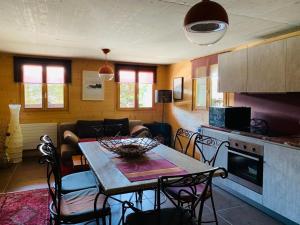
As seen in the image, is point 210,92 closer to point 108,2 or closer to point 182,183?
point 108,2

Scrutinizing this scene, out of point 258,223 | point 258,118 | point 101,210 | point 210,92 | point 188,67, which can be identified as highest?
point 188,67

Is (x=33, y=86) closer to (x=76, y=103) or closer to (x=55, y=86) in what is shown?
(x=55, y=86)

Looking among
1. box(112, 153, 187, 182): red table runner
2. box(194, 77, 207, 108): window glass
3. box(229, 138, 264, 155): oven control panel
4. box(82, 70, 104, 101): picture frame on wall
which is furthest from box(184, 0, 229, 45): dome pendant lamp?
box(82, 70, 104, 101): picture frame on wall

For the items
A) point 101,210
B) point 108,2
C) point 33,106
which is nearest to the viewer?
point 101,210

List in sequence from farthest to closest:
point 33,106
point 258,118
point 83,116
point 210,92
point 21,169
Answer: point 83,116, point 33,106, point 210,92, point 21,169, point 258,118

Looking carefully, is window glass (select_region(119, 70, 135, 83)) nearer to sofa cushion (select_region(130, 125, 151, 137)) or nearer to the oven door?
sofa cushion (select_region(130, 125, 151, 137))

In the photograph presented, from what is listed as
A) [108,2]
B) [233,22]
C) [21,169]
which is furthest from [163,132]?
[108,2]

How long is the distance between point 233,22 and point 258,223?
87.8 inches

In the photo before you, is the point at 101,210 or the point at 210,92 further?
the point at 210,92

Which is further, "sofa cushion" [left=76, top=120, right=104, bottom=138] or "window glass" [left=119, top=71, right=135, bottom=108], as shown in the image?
"window glass" [left=119, top=71, right=135, bottom=108]

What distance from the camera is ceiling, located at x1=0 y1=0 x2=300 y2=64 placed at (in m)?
2.26

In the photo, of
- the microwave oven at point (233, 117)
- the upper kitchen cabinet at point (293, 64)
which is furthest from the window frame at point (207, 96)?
the upper kitchen cabinet at point (293, 64)

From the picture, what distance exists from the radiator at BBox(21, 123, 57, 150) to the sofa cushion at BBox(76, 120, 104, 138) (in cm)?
62

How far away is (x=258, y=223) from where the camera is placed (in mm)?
2617
